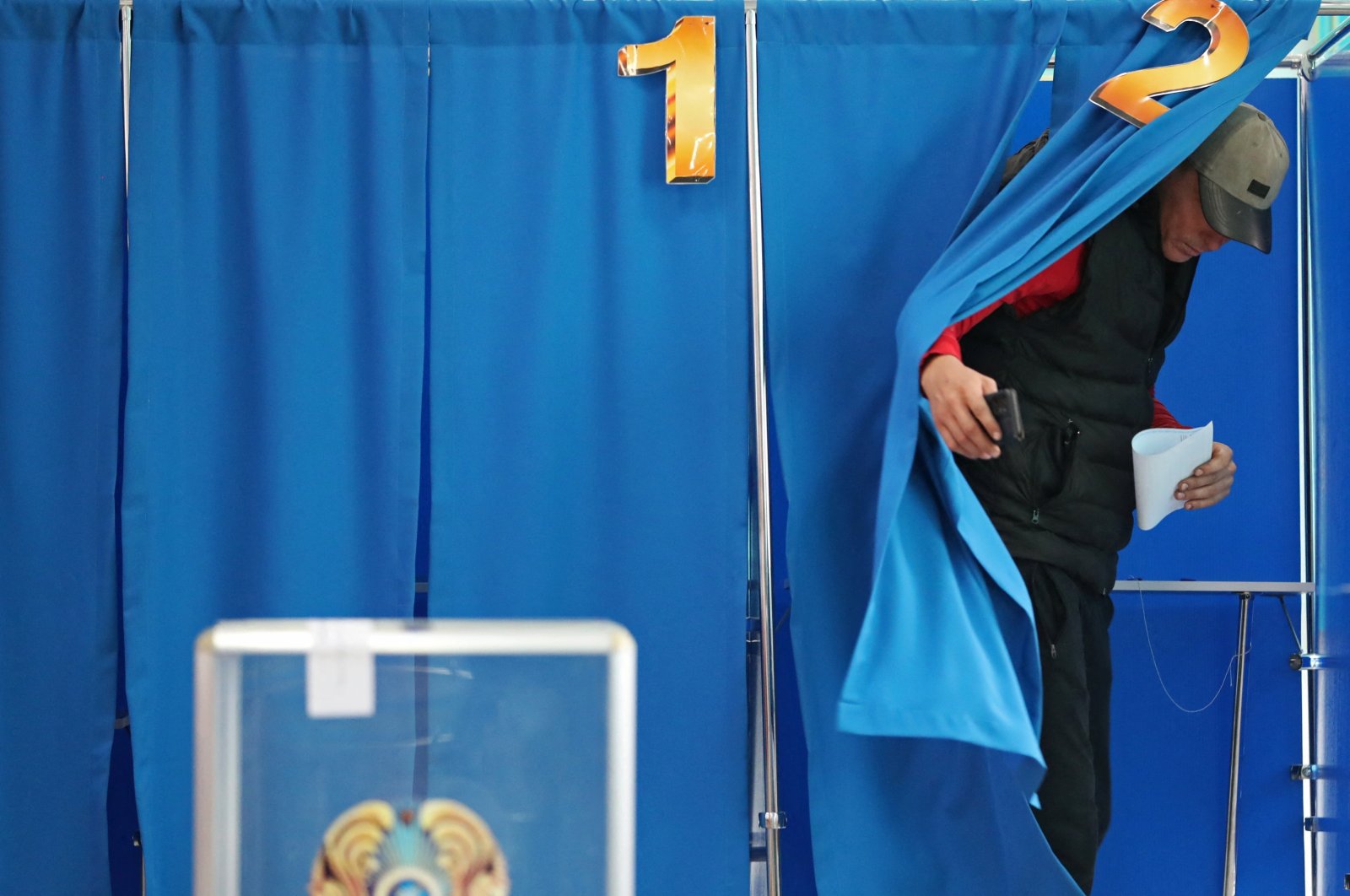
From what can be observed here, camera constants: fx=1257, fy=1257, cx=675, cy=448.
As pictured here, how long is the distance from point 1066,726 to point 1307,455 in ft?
3.38

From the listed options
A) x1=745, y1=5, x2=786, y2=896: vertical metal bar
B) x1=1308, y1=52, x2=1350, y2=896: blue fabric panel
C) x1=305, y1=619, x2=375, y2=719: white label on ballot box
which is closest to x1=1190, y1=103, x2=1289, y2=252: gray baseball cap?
x1=1308, y1=52, x2=1350, y2=896: blue fabric panel

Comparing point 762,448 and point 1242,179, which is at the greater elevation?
point 1242,179

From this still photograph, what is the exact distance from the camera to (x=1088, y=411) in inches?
90.6

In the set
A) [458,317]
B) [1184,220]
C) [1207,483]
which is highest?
[1184,220]

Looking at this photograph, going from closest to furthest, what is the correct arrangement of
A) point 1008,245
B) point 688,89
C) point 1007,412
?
point 1007,412
point 1008,245
point 688,89

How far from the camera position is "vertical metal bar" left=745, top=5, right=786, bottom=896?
2.48 m

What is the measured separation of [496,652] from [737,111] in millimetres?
1691

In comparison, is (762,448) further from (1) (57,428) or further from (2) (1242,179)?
(1) (57,428)

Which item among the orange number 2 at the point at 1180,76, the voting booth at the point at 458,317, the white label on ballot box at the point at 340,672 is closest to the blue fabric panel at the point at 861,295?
the voting booth at the point at 458,317

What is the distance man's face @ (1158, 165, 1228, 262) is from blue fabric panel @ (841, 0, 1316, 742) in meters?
0.10

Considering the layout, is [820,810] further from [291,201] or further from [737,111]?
[291,201]

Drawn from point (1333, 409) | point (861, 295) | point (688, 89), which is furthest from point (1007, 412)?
point (1333, 409)

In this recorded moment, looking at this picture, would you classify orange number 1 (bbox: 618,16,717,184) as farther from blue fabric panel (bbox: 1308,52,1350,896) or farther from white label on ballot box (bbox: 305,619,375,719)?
white label on ballot box (bbox: 305,619,375,719)

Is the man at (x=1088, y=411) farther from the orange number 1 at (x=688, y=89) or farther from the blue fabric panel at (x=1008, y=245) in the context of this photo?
the orange number 1 at (x=688, y=89)
